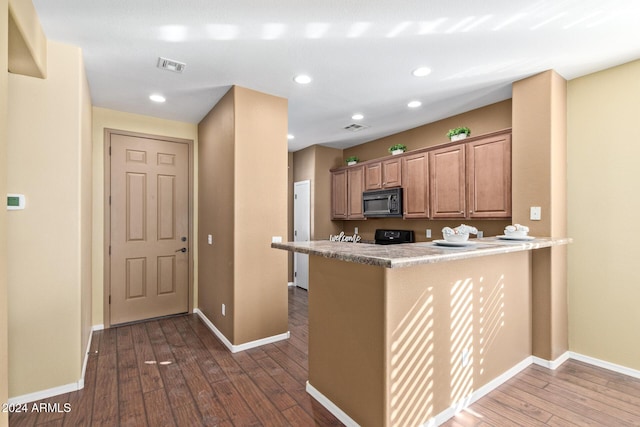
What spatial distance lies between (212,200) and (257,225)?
0.83m

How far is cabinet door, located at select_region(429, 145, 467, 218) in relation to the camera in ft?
11.8

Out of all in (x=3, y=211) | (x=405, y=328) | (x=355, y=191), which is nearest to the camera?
(x=3, y=211)

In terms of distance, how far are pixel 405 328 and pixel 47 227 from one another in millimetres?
2601

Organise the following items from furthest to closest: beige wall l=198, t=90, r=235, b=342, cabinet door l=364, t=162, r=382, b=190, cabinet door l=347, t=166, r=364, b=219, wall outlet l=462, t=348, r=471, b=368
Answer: cabinet door l=347, t=166, r=364, b=219, cabinet door l=364, t=162, r=382, b=190, beige wall l=198, t=90, r=235, b=342, wall outlet l=462, t=348, r=471, b=368

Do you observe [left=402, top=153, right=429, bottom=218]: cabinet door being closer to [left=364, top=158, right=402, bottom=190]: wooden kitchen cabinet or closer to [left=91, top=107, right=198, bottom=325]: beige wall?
[left=364, top=158, right=402, bottom=190]: wooden kitchen cabinet

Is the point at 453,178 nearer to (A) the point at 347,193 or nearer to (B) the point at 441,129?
(B) the point at 441,129

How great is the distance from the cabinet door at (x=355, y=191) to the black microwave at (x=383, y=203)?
0.60 feet

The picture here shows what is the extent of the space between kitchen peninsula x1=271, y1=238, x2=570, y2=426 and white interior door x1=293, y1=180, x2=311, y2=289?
3351 millimetres

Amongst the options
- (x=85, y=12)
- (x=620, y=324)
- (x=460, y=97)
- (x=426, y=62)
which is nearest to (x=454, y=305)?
(x=620, y=324)

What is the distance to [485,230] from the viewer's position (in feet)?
12.3

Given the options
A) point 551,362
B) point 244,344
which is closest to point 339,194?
point 244,344

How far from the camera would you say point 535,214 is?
2775 mm

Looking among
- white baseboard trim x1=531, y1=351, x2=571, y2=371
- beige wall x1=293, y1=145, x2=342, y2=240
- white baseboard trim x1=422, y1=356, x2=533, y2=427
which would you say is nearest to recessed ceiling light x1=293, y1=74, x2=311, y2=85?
beige wall x1=293, y1=145, x2=342, y2=240

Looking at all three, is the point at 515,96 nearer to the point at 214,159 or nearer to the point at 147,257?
the point at 214,159
